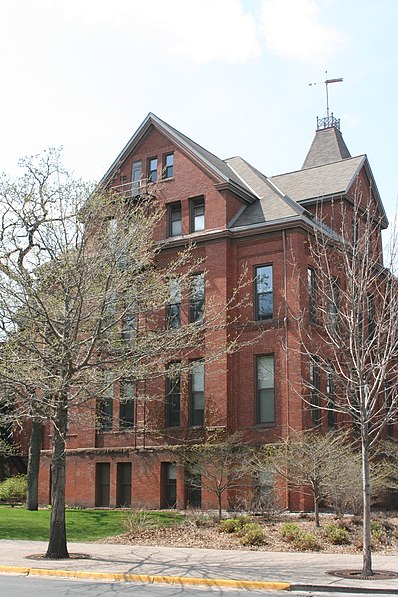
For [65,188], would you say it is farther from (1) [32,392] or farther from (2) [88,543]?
(2) [88,543]

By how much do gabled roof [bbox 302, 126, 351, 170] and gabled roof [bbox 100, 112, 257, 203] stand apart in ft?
26.9

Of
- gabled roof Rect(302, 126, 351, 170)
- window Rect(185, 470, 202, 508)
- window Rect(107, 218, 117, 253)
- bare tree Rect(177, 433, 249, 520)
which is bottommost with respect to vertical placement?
window Rect(185, 470, 202, 508)

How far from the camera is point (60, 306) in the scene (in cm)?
1852

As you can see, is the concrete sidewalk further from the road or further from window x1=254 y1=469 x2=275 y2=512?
window x1=254 y1=469 x2=275 y2=512

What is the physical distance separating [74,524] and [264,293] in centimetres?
1161

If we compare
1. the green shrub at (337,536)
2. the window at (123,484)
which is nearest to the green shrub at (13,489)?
the window at (123,484)

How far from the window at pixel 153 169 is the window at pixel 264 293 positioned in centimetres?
734

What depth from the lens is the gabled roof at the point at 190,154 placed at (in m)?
31.3

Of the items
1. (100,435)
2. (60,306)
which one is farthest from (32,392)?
(100,435)

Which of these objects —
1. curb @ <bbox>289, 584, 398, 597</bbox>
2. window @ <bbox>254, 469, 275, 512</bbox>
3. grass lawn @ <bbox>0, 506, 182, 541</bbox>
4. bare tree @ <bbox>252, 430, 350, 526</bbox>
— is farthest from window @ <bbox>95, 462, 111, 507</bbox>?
curb @ <bbox>289, 584, 398, 597</bbox>

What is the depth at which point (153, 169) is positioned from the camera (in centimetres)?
3409

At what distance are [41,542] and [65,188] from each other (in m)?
9.56

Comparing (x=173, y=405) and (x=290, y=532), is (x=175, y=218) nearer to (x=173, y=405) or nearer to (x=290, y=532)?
(x=173, y=405)

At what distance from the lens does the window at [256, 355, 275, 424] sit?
28.6m
